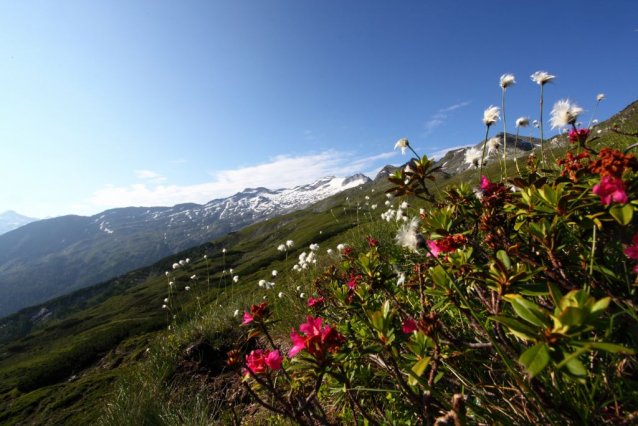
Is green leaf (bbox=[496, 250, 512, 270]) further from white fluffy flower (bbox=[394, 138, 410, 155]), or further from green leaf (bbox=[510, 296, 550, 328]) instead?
white fluffy flower (bbox=[394, 138, 410, 155])

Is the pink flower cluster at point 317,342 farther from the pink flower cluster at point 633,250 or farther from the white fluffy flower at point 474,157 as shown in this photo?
the white fluffy flower at point 474,157

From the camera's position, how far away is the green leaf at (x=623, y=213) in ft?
3.68

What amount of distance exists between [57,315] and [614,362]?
10202 cm

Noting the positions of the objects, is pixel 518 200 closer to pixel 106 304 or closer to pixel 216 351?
pixel 216 351

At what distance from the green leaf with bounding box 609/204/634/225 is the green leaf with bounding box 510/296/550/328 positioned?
534 mm

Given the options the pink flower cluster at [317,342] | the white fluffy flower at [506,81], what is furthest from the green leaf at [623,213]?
the white fluffy flower at [506,81]

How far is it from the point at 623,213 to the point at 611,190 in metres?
0.16

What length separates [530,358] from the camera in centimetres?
97

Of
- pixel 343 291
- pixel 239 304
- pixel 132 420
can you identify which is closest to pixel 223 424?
pixel 132 420

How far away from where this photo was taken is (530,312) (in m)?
1.07

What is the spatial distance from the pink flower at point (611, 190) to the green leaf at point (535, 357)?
2.62 feet

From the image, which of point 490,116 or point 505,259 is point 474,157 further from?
point 505,259

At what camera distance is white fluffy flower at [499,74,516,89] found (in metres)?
3.93

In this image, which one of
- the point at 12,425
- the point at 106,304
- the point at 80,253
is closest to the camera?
the point at 12,425
